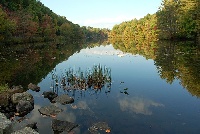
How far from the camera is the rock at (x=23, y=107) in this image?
1730cm

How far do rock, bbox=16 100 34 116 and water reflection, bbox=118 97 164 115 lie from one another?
6.77m

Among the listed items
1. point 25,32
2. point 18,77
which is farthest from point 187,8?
point 18,77

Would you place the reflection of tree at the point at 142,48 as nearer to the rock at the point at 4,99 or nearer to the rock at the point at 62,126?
the rock at the point at 4,99

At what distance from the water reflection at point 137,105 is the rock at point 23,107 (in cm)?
677

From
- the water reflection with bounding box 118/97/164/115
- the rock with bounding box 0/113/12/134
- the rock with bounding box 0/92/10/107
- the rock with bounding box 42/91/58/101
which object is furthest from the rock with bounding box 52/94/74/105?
the rock with bounding box 0/113/12/134

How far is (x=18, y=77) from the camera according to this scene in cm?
2958

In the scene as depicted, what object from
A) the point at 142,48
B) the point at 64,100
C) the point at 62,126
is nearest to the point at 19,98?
the point at 64,100

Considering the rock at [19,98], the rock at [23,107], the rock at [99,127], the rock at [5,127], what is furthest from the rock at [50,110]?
the rock at [5,127]

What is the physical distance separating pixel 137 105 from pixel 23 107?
846 cm

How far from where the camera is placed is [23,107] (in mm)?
17578

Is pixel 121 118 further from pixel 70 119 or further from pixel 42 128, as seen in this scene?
pixel 42 128

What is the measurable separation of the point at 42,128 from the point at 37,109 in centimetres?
402

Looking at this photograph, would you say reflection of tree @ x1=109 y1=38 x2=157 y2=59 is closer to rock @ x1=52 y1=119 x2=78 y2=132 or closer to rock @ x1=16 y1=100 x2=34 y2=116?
rock @ x1=16 y1=100 x2=34 y2=116

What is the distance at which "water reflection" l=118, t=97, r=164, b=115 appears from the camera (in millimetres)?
17692
